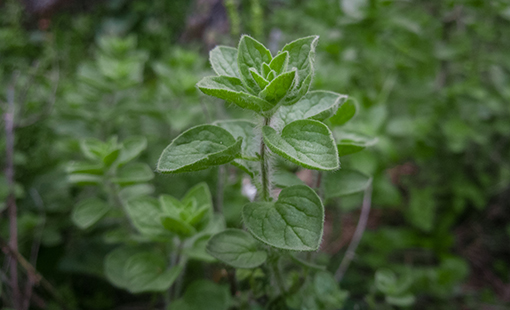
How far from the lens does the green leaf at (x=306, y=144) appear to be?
2.21ft

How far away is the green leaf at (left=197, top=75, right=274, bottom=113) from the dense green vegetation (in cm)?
19

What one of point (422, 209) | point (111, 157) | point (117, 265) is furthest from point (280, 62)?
point (422, 209)

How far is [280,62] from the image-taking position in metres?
0.77

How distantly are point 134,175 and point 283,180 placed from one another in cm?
60

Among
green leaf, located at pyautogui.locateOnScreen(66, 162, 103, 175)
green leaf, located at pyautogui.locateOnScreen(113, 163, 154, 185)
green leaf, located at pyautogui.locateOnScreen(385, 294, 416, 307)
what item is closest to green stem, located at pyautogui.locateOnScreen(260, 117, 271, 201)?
green leaf, located at pyautogui.locateOnScreen(113, 163, 154, 185)

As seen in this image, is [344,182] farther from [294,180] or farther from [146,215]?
[146,215]

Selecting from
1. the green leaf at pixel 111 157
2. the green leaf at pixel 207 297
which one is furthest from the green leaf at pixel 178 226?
the green leaf at pixel 111 157

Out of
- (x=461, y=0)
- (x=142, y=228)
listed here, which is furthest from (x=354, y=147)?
(x=461, y=0)

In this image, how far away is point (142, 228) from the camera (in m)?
1.10

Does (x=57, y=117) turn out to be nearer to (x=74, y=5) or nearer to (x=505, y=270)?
(x=505, y=270)

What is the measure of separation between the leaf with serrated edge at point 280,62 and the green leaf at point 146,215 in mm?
604

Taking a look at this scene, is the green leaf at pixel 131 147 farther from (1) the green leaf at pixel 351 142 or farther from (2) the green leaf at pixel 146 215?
(1) the green leaf at pixel 351 142

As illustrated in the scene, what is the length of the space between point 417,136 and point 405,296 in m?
1.02

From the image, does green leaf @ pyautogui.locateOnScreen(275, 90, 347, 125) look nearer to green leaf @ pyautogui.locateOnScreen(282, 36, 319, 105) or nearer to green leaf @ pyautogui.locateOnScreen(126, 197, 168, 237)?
green leaf @ pyautogui.locateOnScreen(282, 36, 319, 105)
